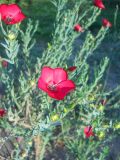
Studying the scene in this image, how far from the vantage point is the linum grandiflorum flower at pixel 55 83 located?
5.41 feet

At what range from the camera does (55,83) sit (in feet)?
6.00

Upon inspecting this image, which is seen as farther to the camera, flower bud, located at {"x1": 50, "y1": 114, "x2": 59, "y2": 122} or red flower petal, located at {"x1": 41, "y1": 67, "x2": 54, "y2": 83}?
red flower petal, located at {"x1": 41, "y1": 67, "x2": 54, "y2": 83}

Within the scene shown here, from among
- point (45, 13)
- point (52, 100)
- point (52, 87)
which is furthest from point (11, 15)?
point (45, 13)

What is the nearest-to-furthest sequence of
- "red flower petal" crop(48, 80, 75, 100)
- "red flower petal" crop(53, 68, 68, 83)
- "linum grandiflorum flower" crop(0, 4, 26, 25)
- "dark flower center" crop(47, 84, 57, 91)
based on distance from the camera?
1. "red flower petal" crop(48, 80, 75, 100)
2. "dark flower center" crop(47, 84, 57, 91)
3. "red flower petal" crop(53, 68, 68, 83)
4. "linum grandiflorum flower" crop(0, 4, 26, 25)

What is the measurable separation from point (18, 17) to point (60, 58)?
444 millimetres

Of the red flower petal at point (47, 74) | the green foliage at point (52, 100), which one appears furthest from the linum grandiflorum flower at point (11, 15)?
the red flower petal at point (47, 74)

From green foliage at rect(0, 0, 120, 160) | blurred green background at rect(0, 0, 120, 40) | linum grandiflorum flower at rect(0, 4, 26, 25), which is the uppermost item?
blurred green background at rect(0, 0, 120, 40)

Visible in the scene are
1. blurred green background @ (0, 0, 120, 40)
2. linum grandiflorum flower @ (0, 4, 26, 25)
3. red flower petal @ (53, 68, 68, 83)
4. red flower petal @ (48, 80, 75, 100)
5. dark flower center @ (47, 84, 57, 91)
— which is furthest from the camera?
blurred green background @ (0, 0, 120, 40)

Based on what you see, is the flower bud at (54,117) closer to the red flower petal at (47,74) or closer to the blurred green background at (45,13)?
the red flower petal at (47,74)

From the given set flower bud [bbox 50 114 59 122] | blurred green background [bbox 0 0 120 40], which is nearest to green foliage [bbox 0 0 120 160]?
flower bud [bbox 50 114 59 122]

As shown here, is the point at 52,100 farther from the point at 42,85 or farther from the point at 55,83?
the point at 42,85

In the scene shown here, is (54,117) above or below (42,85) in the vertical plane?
below

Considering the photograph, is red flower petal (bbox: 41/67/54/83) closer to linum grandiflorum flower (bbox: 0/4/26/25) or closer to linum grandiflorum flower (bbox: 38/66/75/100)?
linum grandiflorum flower (bbox: 38/66/75/100)

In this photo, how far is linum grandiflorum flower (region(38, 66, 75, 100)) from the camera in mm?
1649
